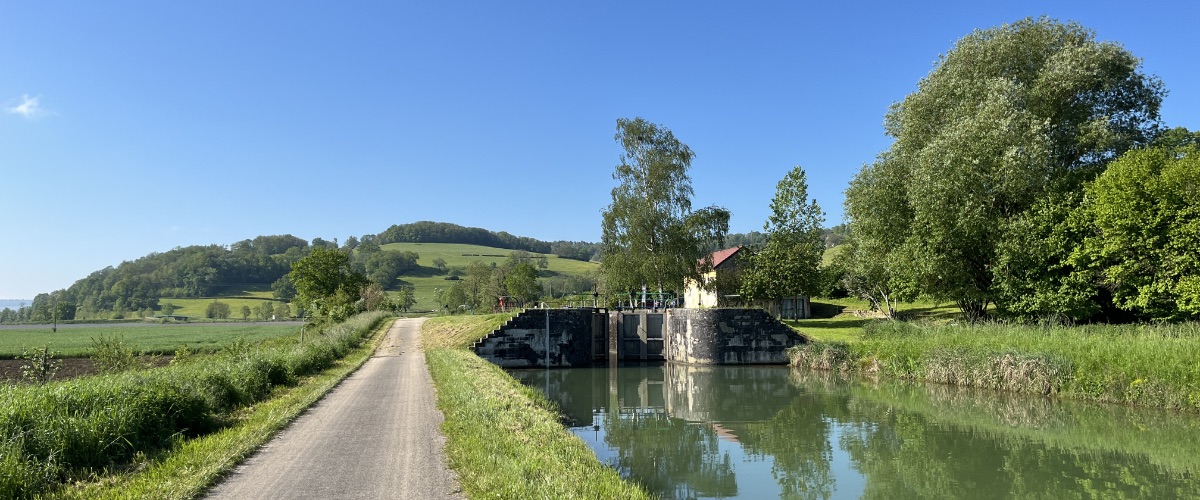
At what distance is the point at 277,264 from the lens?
130750 mm

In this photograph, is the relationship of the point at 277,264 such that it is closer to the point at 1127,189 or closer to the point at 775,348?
the point at 775,348

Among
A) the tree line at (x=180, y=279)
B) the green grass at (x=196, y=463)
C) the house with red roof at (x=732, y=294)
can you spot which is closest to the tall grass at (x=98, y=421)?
the green grass at (x=196, y=463)

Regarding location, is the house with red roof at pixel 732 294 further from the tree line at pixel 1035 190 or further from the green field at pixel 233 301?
the green field at pixel 233 301

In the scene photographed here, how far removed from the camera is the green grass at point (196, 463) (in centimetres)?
738

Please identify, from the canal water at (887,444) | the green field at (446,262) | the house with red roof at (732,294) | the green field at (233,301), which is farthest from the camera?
the green field at (446,262)

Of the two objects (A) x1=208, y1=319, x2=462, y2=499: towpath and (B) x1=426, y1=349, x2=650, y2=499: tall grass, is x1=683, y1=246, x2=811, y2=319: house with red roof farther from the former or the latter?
(A) x1=208, y1=319, x2=462, y2=499: towpath

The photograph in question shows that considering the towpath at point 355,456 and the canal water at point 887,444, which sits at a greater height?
the towpath at point 355,456

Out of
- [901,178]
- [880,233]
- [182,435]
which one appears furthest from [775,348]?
[182,435]

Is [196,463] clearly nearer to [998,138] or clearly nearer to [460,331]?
[998,138]

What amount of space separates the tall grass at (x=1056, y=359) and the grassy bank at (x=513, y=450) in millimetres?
13871

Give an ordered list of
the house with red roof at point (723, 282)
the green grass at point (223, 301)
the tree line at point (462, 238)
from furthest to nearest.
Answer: the tree line at point (462, 238) < the green grass at point (223, 301) < the house with red roof at point (723, 282)

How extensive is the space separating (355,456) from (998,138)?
1022 inches

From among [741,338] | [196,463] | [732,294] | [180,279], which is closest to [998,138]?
[741,338]

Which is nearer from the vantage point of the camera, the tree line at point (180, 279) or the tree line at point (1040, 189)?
the tree line at point (1040, 189)
